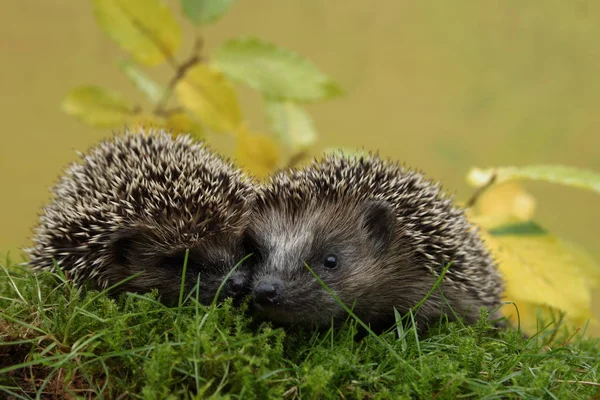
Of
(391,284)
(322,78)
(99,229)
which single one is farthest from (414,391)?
(322,78)

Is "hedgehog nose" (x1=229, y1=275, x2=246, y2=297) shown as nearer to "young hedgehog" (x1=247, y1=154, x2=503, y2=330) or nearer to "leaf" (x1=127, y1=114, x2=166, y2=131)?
"young hedgehog" (x1=247, y1=154, x2=503, y2=330)

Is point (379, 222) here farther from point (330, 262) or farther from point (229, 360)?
point (229, 360)

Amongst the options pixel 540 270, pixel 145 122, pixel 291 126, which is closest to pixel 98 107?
pixel 145 122

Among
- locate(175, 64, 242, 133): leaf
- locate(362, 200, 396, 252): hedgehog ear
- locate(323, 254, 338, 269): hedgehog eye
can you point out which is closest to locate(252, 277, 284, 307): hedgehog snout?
locate(323, 254, 338, 269): hedgehog eye

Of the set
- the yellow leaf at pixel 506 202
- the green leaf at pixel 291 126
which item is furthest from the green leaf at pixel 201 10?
the yellow leaf at pixel 506 202

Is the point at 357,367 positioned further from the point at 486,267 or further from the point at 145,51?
the point at 145,51
